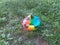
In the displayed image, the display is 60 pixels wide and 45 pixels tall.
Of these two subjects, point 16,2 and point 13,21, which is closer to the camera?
point 13,21

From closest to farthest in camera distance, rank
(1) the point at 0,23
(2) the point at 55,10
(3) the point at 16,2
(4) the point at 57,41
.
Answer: (4) the point at 57,41
(1) the point at 0,23
(2) the point at 55,10
(3) the point at 16,2

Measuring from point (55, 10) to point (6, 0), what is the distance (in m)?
1.22

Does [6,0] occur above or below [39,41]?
above

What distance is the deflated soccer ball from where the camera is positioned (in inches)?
159

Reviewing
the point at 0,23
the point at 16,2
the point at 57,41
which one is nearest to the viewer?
the point at 57,41

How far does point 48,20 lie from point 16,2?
3.34 feet

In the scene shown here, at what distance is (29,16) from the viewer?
4172 millimetres

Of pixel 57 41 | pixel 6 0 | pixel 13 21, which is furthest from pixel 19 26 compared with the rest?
pixel 6 0

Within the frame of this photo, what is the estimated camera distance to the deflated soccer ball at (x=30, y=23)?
4031mm

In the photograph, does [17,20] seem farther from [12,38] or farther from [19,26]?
[12,38]

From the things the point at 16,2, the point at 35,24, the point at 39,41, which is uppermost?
the point at 16,2

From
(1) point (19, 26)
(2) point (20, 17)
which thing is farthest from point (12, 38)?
(2) point (20, 17)

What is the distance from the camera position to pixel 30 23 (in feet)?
13.5

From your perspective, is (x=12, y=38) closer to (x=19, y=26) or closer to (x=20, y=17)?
(x=19, y=26)
